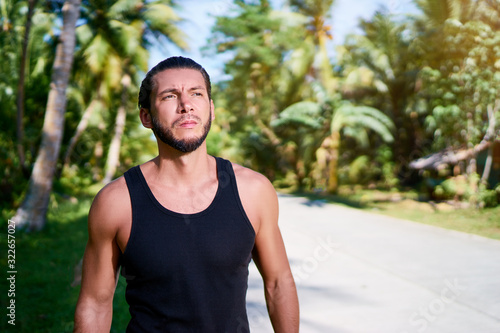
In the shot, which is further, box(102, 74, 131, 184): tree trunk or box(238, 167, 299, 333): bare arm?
box(102, 74, 131, 184): tree trunk

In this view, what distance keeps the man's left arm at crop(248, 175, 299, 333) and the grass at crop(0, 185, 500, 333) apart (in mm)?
3016

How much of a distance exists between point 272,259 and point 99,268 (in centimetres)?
67

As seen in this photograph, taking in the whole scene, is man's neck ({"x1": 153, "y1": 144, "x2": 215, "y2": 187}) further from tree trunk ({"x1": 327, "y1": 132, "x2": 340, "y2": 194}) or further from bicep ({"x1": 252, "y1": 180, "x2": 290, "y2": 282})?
tree trunk ({"x1": 327, "y1": 132, "x2": 340, "y2": 194})

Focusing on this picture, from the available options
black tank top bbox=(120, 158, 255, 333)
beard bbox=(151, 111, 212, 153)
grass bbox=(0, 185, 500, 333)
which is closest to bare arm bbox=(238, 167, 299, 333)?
black tank top bbox=(120, 158, 255, 333)

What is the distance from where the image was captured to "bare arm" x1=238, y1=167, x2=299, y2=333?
68.1 inches

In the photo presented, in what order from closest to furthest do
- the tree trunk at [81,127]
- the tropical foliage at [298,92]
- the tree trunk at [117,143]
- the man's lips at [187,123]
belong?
the man's lips at [187,123] < the tropical foliage at [298,92] < the tree trunk at [81,127] < the tree trunk at [117,143]

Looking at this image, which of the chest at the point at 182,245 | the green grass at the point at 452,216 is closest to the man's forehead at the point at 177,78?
the chest at the point at 182,245

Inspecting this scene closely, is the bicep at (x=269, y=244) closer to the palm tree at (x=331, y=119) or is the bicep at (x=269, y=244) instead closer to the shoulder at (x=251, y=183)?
the shoulder at (x=251, y=183)

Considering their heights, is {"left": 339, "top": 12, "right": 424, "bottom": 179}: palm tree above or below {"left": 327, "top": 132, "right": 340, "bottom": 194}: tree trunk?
above

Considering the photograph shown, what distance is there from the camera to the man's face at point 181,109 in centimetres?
170

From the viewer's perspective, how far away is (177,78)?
1.75 m

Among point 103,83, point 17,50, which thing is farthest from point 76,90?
point 17,50

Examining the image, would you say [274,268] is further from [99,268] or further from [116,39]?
[116,39]

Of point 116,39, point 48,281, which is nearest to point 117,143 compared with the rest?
point 116,39
